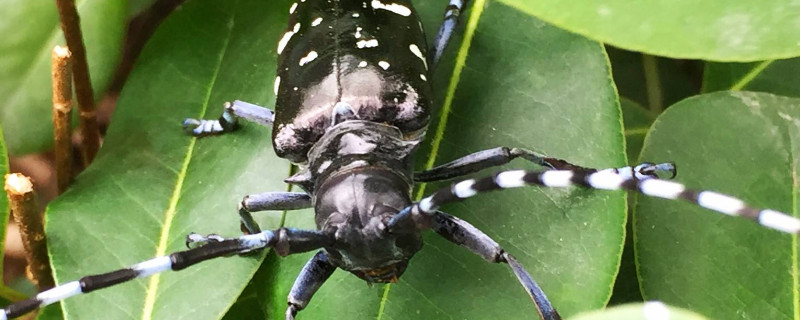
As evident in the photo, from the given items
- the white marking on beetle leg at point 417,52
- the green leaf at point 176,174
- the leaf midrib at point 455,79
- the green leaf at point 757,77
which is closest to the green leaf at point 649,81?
the green leaf at point 757,77

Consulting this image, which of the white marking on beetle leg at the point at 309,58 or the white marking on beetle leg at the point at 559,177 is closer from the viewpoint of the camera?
the white marking on beetle leg at the point at 559,177

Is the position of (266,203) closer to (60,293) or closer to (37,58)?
(60,293)

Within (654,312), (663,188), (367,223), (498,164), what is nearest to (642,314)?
(654,312)

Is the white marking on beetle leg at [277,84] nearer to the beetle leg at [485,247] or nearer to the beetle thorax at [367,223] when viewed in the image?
the beetle thorax at [367,223]

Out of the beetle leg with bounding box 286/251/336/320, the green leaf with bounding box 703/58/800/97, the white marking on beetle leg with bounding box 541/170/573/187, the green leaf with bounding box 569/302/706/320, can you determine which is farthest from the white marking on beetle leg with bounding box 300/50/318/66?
the green leaf with bounding box 569/302/706/320

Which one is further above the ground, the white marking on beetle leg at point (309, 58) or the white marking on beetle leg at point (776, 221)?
the white marking on beetle leg at point (776, 221)

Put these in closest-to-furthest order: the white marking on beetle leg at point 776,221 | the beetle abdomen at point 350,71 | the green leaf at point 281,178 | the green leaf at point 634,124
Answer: the white marking on beetle leg at point 776,221 < the green leaf at point 281,178 < the beetle abdomen at point 350,71 < the green leaf at point 634,124

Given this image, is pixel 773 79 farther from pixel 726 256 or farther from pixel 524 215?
pixel 524 215
